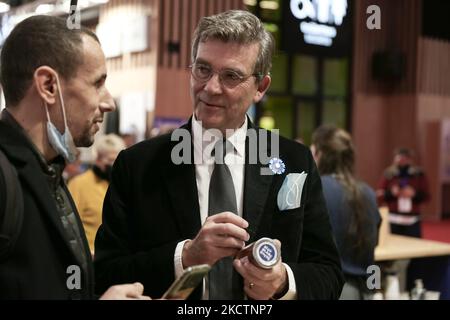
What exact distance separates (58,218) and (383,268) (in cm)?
315

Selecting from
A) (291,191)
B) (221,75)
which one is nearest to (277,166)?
(291,191)

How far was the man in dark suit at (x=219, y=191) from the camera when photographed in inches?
58.6

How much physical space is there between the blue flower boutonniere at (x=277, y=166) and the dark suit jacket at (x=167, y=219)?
0.05 feet

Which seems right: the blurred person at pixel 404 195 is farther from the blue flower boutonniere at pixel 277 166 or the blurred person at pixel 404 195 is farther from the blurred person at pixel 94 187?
the blue flower boutonniere at pixel 277 166

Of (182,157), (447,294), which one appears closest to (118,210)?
(182,157)

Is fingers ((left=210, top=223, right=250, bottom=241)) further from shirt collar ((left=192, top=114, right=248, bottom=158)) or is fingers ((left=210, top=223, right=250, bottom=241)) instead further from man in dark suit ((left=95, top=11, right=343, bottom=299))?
shirt collar ((left=192, top=114, right=248, bottom=158))

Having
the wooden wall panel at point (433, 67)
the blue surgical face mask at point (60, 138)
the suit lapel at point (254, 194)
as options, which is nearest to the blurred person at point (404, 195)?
the suit lapel at point (254, 194)

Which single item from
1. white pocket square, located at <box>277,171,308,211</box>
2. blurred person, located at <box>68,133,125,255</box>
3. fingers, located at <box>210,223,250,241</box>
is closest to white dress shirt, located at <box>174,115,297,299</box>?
white pocket square, located at <box>277,171,308,211</box>

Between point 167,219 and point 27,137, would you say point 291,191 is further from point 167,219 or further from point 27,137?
point 27,137

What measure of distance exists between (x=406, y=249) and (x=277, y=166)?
2621mm

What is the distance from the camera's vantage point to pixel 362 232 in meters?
3.30

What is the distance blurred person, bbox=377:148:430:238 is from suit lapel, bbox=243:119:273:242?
4659 millimetres

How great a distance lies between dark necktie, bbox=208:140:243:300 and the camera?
1.47 metres
